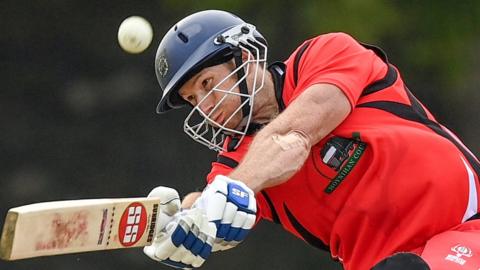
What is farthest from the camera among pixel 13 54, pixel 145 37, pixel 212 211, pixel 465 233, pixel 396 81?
pixel 13 54

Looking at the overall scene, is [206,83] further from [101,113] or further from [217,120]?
[101,113]

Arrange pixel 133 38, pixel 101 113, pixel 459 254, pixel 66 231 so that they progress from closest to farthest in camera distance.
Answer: pixel 66 231
pixel 459 254
pixel 133 38
pixel 101 113

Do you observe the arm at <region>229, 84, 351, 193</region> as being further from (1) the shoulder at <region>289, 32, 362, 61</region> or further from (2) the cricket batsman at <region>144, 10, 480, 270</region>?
(1) the shoulder at <region>289, 32, 362, 61</region>

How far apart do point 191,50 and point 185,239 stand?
36.5 inches

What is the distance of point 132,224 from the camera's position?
172 inches

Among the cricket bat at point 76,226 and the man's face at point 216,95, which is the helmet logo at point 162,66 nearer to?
the man's face at point 216,95

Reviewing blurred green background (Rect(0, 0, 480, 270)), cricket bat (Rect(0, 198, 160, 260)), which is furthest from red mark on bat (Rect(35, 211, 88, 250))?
blurred green background (Rect(0, 0, 480, 270))

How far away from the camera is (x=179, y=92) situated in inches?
199

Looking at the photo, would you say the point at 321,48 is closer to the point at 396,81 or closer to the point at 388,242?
the point at 396,81

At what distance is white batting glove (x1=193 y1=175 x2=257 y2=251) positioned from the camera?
4234 mm

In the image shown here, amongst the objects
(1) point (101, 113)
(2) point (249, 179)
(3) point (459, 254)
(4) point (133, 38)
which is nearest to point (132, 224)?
(2) point (249, 179)

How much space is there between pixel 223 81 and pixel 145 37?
1.50m

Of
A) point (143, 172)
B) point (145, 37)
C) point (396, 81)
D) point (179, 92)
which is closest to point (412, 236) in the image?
point (396, 81)

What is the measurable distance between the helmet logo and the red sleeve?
1.52 feet
